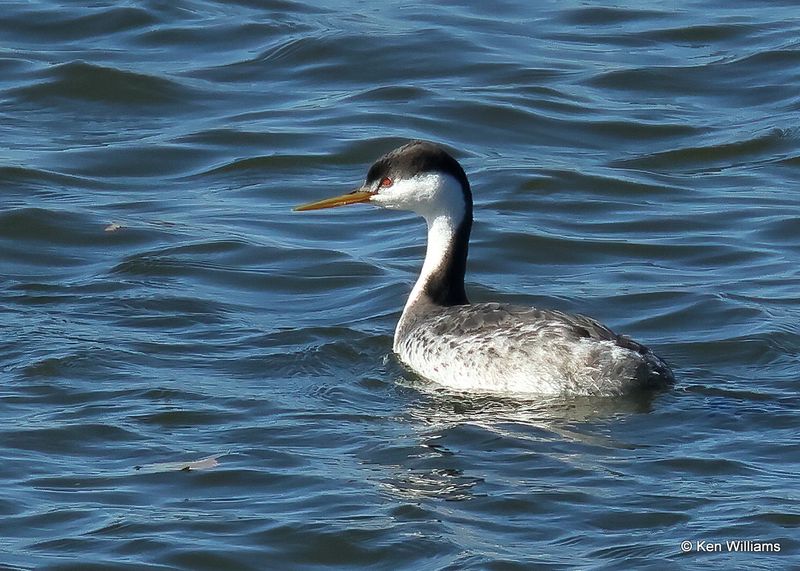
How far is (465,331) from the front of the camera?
31.0 ft

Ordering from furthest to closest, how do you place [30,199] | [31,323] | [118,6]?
[118,6] < [30,199] < [31,323]

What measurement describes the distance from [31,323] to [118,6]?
25.4 feet

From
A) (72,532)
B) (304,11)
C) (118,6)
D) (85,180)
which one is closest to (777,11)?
(304,11)

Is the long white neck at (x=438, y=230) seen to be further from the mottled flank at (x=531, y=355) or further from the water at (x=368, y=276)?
the mottled flank at (x=531, y=355)

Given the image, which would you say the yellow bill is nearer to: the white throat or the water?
the white throat

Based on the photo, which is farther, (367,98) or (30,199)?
(367,98)

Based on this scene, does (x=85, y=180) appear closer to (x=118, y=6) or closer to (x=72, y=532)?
(x=118, y=6)

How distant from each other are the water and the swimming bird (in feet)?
0.47

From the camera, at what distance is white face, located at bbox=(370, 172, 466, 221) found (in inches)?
398

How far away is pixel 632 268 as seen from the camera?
11555 mm

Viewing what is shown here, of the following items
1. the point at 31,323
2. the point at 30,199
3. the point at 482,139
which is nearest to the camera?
the point at 31,323

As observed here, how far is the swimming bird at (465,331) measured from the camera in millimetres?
8938

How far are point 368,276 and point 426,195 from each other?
55.4 inches
